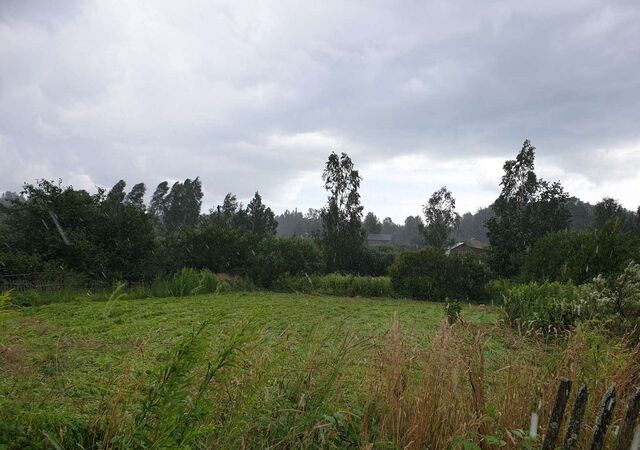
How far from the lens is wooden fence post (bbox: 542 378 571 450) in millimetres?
1670

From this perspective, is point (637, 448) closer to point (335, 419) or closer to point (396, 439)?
point (396, 439)

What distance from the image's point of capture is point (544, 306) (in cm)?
699

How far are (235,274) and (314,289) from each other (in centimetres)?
348

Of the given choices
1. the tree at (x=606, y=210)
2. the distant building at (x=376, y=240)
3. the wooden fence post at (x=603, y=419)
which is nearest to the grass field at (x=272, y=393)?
the wooden fence post at (x=603, y=419)

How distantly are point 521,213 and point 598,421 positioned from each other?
17.8 meters

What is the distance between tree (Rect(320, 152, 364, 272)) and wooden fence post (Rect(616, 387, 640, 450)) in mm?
17757

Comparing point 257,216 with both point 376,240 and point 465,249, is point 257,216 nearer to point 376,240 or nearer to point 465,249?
point 465,249

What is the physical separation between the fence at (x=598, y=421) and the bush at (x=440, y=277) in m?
12.9

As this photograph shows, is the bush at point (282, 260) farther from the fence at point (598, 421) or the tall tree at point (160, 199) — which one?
the tall tree at point (160, 199)

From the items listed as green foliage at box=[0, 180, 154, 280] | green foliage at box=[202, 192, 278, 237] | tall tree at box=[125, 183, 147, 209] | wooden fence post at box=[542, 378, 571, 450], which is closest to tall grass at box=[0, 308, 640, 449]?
wooden fence post at box=[542, 378, 571, 450]

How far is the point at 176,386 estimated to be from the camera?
1.65 m

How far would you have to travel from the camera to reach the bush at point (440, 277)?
46.9 ft

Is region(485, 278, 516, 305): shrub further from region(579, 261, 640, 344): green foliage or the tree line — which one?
region(579, 261, 640, 344): green foliage

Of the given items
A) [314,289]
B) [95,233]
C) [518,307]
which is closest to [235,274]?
[314,289]
